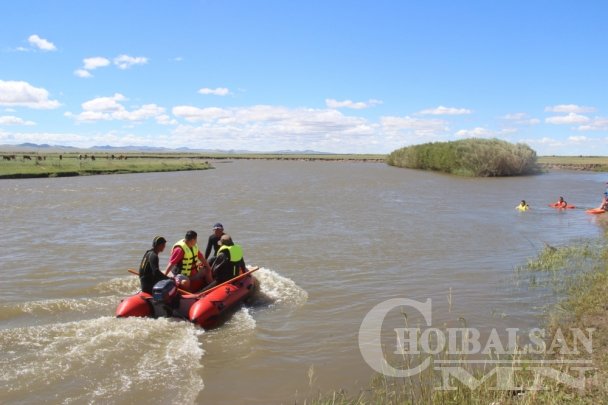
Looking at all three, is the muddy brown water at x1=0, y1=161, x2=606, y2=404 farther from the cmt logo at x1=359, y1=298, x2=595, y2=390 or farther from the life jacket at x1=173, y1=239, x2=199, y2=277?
the life jacket at x1=173, y1=239, x2=199, y2=277

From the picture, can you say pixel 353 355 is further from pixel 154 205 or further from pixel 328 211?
pixel 154 205

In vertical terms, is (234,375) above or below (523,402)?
below

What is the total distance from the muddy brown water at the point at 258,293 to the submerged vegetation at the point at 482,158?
31662mm

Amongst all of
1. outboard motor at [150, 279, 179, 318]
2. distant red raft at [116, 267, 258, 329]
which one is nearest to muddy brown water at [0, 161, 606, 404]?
distant red raft at [116, 267, 258, 329]

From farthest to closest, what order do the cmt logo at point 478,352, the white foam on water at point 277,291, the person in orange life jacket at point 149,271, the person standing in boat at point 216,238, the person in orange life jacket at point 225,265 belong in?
the person standing in boat at point 216,238 < the white foam on water at point 277,291 < the person in orange life jacket at point 225,265 < the person in orange life jacket at point 149,271 < the cmt logo at point 478,352

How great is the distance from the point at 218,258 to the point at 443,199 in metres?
23.5

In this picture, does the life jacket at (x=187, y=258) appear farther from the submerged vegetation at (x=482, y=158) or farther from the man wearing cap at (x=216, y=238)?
the submerged vegetation at (x=482, y=158)

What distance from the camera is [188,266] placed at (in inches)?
395

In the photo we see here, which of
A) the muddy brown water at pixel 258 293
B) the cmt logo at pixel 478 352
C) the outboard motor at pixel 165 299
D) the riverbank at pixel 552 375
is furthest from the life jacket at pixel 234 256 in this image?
the riverbank at pixel 552 375

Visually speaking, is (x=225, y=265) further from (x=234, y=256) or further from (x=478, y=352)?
(x=478, y=352)

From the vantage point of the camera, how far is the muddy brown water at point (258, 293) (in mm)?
6723

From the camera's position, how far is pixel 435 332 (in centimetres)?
812

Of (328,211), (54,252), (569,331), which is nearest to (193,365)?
(569,331)

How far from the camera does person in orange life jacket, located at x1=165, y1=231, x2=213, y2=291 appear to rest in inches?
383
